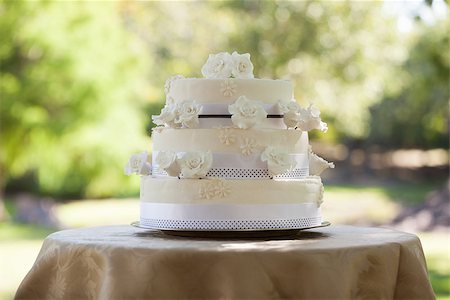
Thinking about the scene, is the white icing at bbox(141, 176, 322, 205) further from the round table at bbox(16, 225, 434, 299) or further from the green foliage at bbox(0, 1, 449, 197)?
the green foliage at bbox(0, 1, 449, 197)

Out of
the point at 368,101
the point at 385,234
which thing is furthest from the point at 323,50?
the point at 385,234

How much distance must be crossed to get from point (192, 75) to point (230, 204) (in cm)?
1381

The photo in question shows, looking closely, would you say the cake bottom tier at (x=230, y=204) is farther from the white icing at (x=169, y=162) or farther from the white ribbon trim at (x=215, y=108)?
the white ribbon trim at (x=215, y=108)

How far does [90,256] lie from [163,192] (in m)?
0.35

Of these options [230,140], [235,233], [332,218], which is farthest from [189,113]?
[332,218]

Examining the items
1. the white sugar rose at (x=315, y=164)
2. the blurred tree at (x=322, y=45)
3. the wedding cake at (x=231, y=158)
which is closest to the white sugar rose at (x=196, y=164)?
the wedding cake at (x=231, y=158)

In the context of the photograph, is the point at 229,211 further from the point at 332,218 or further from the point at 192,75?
the point at 192,75

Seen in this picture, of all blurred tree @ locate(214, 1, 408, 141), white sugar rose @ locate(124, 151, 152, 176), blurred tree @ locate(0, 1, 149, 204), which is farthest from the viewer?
blurred tree @ locate(214, 1, 408, 141)

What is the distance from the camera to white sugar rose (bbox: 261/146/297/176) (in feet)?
9.26

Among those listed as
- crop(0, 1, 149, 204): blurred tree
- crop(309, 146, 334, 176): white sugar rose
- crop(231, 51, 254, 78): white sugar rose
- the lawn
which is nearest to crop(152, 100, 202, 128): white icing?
crop(231, 51, 254, 78): white sugar rose

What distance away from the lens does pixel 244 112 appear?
2.82m

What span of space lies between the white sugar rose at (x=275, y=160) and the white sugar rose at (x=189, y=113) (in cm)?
24

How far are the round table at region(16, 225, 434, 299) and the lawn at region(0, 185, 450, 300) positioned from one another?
182 inches

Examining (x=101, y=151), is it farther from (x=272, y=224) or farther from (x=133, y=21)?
(x=272, y=224)
